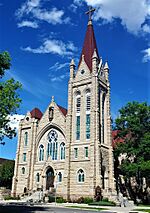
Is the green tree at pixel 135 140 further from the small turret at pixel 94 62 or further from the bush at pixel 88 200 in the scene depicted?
the small turret at pixel 94 62

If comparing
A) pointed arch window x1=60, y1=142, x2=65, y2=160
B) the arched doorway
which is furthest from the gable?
the arched doorway

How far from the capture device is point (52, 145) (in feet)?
147

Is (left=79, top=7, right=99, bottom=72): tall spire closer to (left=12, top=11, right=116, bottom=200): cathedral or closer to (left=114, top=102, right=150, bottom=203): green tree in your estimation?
(left=12, top=11, right=116, bottom=200): cathedral

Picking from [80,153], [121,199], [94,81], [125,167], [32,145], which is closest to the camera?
[121,199]

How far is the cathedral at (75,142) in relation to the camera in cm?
3872

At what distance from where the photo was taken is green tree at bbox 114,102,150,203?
1443 inches

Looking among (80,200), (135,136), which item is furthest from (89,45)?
(80,200)

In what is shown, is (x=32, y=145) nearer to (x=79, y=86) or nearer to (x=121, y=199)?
(x=79, y=86)

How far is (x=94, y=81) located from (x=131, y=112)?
7.42 m

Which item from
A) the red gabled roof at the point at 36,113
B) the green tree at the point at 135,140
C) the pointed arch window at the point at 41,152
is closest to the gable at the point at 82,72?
the green tree at the point at 135,140

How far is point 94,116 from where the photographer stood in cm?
4041

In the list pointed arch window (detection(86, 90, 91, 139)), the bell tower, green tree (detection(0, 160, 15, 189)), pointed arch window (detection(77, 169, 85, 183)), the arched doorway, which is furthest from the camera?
green tree (detection(0, 160, 15, 189))

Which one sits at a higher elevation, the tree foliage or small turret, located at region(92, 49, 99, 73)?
small turret, located at region(92, 49, 99, 73)

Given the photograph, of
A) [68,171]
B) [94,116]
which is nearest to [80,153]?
[68,171]
